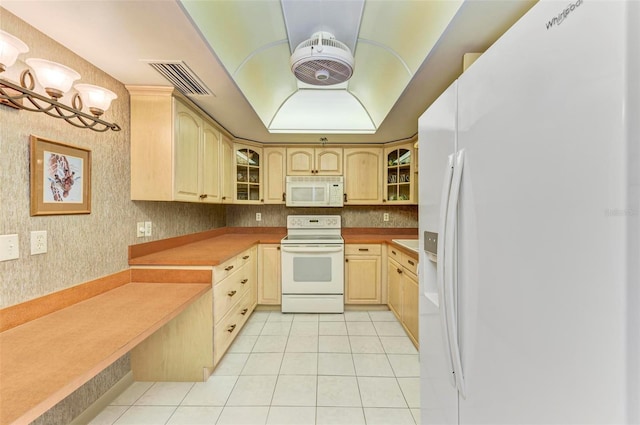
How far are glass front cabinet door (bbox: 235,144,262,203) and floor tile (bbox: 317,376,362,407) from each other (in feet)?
7.32

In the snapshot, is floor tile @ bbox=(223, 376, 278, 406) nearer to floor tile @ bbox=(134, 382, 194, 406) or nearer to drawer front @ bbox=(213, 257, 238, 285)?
floor tile @ bbox=(134, 382, 194, 406)

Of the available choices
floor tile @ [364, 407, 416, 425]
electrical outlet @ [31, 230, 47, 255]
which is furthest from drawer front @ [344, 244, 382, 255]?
electrical outlet @ [31, 230, 47, 255]

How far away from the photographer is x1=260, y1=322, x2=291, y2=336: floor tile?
2.58 m

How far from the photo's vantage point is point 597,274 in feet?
1.46

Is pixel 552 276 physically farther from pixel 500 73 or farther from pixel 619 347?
pixel 500 73

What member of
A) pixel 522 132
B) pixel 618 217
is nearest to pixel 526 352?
pixel 618 217

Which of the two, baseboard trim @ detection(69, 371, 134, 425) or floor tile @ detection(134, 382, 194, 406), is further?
floor tile @ detection(134, 382, 194, 406)

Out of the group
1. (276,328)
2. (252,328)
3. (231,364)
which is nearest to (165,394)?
(231,364)

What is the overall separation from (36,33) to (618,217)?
2196 millimetres

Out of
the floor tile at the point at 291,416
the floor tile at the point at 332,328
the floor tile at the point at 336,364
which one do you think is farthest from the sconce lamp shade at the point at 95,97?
Answer: the floor tile at the point at 332,328

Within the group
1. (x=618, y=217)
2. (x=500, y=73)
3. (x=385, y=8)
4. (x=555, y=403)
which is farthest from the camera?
(x=385, y=8)

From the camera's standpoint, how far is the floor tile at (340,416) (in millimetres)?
1507

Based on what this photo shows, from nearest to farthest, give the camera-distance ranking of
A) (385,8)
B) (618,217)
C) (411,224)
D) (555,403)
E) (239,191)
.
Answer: (618,217)
(555,403)
(385,8)
(239,191)
(411,224)

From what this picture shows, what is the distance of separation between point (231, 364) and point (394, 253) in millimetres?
1886
